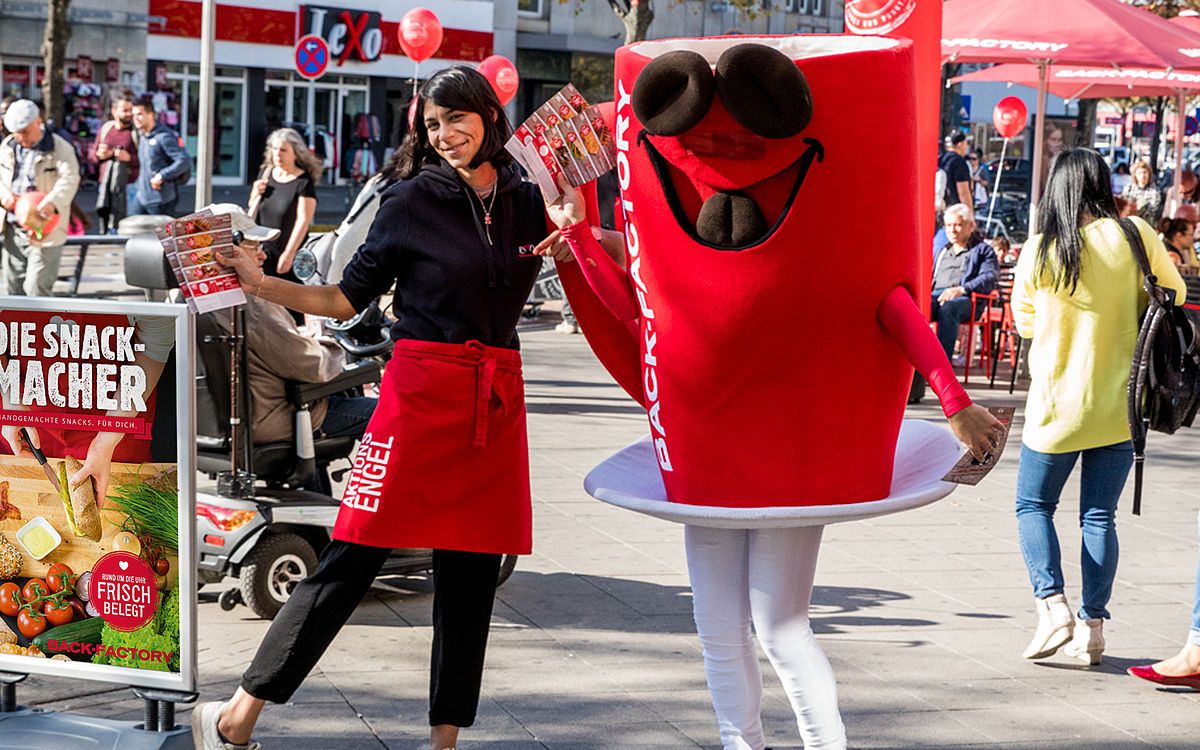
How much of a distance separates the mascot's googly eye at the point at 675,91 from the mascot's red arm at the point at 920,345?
61 cm

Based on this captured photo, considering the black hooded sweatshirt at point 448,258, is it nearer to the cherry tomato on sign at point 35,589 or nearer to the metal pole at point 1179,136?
the cherry tomato on sign at point 35,589

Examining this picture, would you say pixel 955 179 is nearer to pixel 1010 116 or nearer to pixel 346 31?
pixel 1010 116

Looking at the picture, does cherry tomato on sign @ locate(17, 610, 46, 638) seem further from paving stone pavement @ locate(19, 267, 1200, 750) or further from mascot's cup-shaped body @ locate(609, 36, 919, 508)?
mascot's cup-shaped body @ locate(609, 36, 919, 508)

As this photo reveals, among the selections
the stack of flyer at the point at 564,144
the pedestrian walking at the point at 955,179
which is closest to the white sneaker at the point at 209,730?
the stack of flyer at the point at 564,144

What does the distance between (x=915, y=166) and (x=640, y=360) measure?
81 cm

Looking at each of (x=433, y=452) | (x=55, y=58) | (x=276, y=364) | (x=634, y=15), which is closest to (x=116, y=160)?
(x=55, y=58)

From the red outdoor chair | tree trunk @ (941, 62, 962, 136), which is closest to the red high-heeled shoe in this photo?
the red outdoor chair

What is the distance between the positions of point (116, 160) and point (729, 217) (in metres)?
16.3

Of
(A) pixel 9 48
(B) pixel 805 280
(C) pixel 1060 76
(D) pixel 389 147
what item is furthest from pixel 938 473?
(D) pixel 389 147

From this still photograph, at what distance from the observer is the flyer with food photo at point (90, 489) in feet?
13.0

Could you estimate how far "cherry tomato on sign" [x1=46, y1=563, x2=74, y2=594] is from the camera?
409cm

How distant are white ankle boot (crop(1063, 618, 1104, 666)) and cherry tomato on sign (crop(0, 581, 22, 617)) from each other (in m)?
3.45

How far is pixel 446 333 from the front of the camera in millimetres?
3988

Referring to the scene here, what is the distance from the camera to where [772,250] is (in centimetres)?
355
